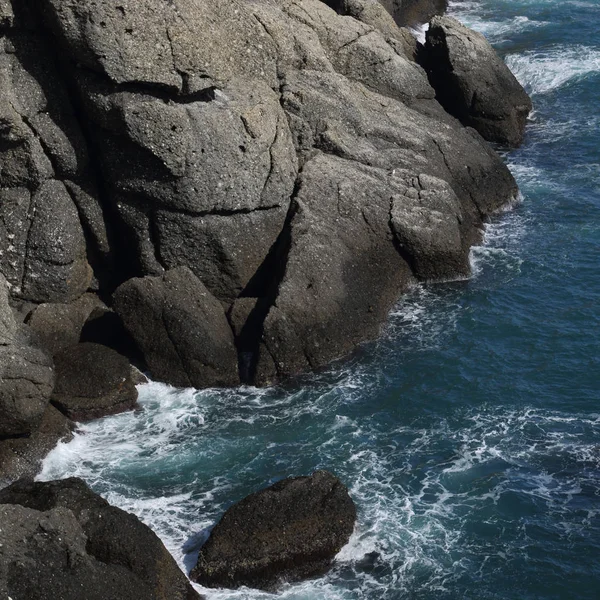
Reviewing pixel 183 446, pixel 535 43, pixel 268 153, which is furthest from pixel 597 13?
pixel 183 446

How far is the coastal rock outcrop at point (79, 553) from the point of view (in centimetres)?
2155

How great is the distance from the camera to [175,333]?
31641 millimetres

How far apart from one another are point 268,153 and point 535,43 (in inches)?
1112

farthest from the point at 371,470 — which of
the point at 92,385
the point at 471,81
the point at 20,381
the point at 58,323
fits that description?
the point at 471,81

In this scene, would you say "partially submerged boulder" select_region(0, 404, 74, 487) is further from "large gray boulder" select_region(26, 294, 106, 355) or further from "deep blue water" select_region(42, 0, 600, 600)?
"large gray boulder" select_region(26, 294, 106, 355)

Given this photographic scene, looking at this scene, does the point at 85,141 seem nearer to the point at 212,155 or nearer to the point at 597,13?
the point at 212,155

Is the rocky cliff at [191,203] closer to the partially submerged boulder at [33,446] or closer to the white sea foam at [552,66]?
the partially submerged boulder at [33,446]

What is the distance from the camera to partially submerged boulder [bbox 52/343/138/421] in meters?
30.4

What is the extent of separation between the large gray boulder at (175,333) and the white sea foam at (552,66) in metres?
26.4

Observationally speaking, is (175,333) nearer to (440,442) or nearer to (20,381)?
(20,381)

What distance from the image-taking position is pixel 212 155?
108 ft

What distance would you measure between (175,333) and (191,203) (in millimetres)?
4145

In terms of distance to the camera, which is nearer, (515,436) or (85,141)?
(515,436)

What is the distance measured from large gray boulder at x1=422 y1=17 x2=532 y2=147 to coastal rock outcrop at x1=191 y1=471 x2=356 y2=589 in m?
24.1
